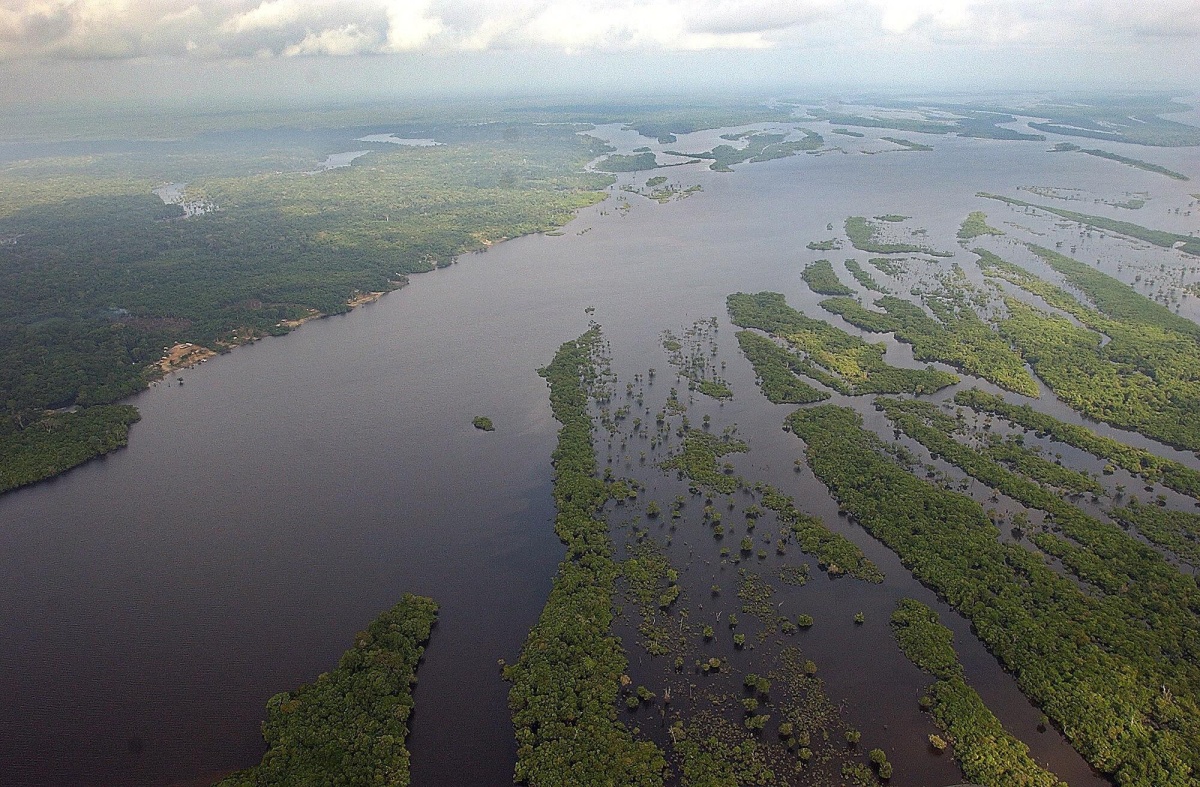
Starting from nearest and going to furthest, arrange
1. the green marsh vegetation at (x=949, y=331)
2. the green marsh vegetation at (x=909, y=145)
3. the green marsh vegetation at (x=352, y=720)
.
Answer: the green marsh vegetation at (x=352, y=720), the green marsh vegetation at (x=949, y=331), the green marsh vegetation at (x=909, y=145)

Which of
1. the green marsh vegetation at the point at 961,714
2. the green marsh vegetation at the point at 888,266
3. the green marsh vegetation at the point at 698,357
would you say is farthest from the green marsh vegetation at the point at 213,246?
the green marsh vegetation at the point at 961,714

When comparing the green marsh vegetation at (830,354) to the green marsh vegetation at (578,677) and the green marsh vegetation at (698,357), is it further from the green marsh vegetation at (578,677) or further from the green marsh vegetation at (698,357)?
the green marsh vegetation at (578,677)

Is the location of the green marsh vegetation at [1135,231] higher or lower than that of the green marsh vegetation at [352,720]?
higher

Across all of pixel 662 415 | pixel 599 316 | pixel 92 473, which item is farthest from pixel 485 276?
pixel 92 473

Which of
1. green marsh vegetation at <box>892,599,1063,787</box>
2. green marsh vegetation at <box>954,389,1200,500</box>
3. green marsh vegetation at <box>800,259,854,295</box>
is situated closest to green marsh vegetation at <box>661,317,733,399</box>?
green marsh vegetation at <box>800,259,854,295</box>

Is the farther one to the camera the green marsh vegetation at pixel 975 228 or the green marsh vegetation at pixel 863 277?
the green marsh vegetation at pixel 975 228

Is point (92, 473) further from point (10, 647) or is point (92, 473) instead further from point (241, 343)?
point (241, 343)

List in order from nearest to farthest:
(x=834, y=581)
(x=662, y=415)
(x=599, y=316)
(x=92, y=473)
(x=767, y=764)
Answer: (x=767, y=764) → (x=834, y=581) → (x=92, y=473) → (x=662, y=415) → (x=599, y=316)
